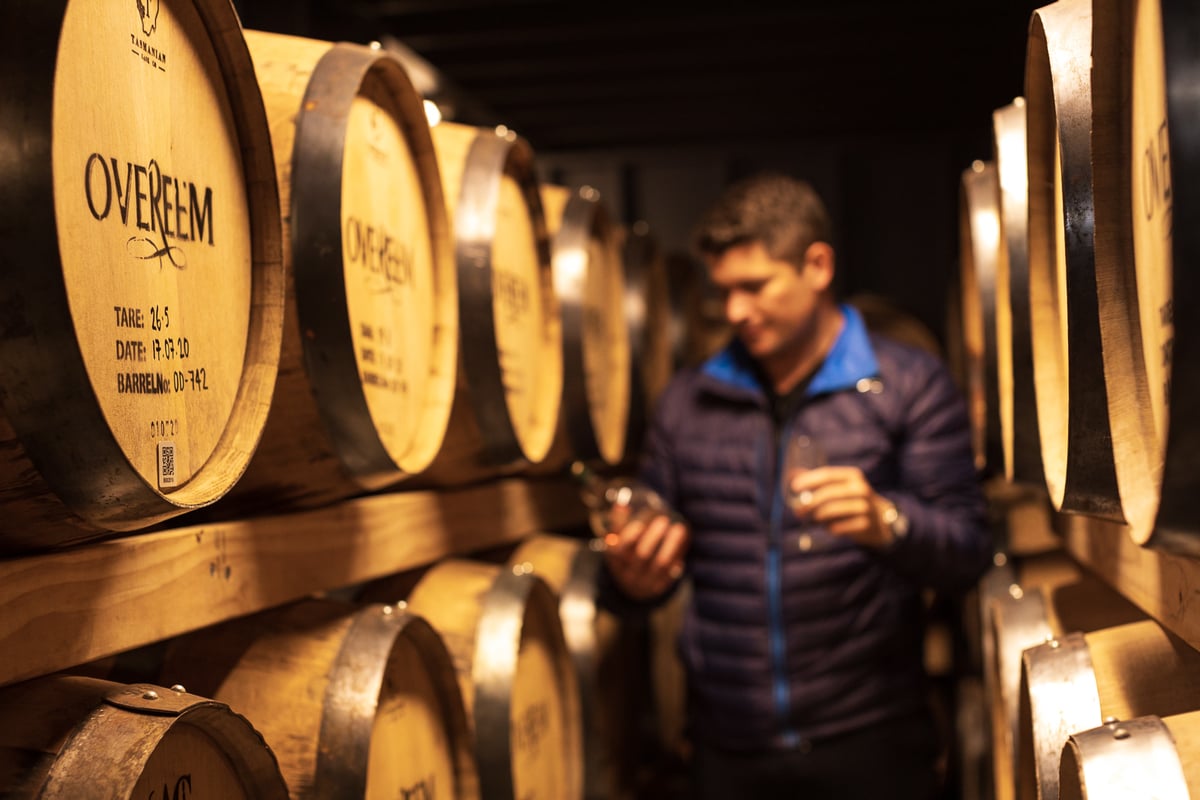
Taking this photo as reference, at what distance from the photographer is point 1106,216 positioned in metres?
1.28

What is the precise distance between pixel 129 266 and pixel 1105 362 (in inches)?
43.1

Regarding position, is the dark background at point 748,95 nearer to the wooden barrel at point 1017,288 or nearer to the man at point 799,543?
the man at point 799,543

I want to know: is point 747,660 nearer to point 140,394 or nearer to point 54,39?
point 140,394

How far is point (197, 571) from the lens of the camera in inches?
63.6

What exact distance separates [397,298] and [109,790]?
1.11 meters

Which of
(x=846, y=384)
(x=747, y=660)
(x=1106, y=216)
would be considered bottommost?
(x=747, y=660)

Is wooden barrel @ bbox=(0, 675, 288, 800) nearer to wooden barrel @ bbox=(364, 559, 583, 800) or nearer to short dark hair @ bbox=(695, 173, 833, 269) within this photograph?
wooden barrel @ bbox=(364, 559, 583, 800)

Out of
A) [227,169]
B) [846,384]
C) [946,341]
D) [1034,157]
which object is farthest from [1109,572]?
[946,341]

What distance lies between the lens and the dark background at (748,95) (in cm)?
402

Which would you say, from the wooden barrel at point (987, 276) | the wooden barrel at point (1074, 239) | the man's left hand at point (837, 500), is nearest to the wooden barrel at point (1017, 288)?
the wooden barrel at point (1074, 239)

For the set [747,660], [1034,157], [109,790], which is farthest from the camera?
[747,660]

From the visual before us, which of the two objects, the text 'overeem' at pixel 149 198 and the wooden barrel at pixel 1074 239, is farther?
the wooden barrel at pixel 1074 239

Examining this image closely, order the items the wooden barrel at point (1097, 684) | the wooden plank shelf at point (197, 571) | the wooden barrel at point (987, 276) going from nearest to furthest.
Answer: the wooden plank shelf at point (197, 571), the wooden barrel at point (1097, 684), the wooden barrel at point (987, 276)

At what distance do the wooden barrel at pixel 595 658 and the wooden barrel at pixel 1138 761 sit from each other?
1.68m
